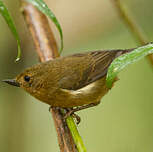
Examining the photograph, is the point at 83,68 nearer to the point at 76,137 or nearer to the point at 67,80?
the point at 67,80

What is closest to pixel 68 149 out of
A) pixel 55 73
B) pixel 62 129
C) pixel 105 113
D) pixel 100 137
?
pixel 62 129

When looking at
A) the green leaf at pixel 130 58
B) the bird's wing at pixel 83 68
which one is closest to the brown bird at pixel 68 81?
the bird's wing at pixel 83 68

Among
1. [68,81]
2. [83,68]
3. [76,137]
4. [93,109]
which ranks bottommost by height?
[76,137]

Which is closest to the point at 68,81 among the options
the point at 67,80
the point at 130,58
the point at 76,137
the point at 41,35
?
the point at 67,80

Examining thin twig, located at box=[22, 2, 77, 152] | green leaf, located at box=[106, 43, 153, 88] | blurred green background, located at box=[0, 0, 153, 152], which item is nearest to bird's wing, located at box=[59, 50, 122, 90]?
thin twig, located at box=[22, 2, 77, 152]

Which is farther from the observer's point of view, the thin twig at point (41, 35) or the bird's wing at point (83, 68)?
the bird's wing at point (83, 68)

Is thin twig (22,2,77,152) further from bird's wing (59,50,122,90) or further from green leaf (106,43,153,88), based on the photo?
green leaf (106,43,153,88)

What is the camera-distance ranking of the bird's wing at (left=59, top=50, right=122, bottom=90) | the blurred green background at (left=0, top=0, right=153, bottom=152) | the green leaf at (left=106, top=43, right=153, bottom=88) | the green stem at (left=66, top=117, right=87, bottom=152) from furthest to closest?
1. the blurred green background at (left=0, top=0, right=153, bottom=152)
2. the bird's wing at (left=59, top=50, right=122, bottom=90)
3. the green stem at (left=66, top=117, right=87, bottom=152)
4. the green leaf at (left=106, top=43, right=153, bottom=88)

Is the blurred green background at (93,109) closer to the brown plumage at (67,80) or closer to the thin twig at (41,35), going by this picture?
the brown plumage at (67,80)
